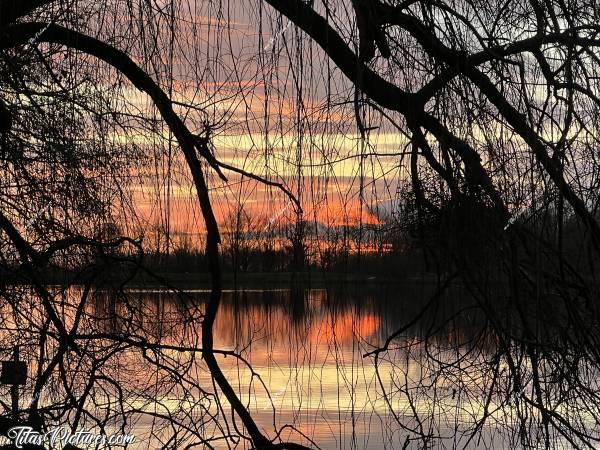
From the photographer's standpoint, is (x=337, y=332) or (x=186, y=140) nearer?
(x=337, y=332)

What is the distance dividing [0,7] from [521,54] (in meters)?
1.01

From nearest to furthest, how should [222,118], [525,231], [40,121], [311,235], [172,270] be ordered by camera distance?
1. [311,235]
2. [525,231]
3. [172,270]
4. [222,118]
5. [40,121]

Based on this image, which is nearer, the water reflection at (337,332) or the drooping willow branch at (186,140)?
the water reflection at (337,332)

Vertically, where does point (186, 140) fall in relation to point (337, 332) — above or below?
above

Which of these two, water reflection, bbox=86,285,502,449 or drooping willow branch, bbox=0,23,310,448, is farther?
drooping willow branch, bbox=0,23,310,448

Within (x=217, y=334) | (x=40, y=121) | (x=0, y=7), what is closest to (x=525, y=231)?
(x=0, y=7)

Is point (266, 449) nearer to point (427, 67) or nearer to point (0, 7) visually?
point (427, 67)

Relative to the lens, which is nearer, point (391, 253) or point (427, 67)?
point (427, 67)

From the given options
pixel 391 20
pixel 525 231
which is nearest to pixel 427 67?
pixel 391 20

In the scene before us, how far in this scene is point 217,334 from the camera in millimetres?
12492

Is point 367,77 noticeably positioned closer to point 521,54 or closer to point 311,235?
point 521,54

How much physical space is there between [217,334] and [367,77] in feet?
35.9

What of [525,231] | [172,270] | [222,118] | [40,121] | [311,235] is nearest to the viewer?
[311,235]

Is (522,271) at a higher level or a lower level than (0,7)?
lower
